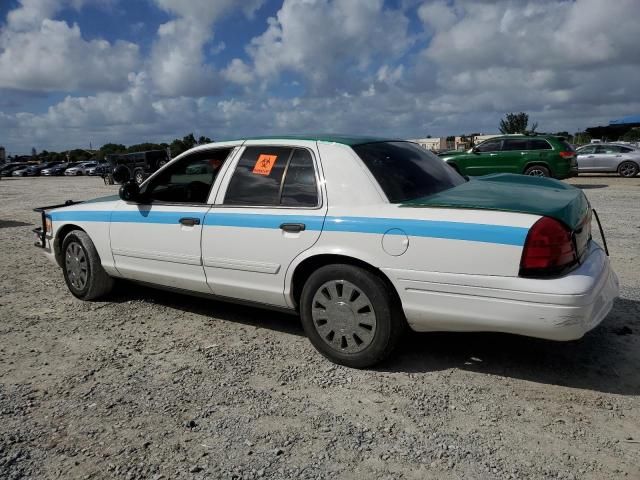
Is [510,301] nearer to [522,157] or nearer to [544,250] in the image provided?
[544,250]

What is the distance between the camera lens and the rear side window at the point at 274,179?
372cm

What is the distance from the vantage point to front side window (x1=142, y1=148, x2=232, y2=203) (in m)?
4.25

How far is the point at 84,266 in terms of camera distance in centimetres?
507

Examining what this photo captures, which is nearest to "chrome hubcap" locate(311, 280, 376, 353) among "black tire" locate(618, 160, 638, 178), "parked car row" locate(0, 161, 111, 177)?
"black tire" locate(618, 160, 638, 178)

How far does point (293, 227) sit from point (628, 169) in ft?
68.5

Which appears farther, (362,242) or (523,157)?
(523,157)

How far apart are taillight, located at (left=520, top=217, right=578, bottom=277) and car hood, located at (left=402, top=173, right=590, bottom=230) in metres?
0.08

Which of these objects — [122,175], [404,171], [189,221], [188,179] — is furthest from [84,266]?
[404,171]

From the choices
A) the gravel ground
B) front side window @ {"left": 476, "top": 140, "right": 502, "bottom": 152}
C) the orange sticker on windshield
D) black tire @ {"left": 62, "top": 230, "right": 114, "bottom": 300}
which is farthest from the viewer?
front side window @ {"left": 476, "top": 140, "right": 502, "bottom": 152}

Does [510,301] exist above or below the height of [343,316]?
above

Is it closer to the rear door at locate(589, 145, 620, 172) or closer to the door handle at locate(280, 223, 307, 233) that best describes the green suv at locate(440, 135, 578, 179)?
the rear door at locate(589, 145, 620, 172)

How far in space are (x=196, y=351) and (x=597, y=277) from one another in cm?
272

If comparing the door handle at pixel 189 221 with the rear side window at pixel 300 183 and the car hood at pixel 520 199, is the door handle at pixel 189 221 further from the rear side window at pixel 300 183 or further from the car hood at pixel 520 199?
the car hood at pixel 520 199

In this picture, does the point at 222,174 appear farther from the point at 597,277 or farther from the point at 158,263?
the point at 597,277
